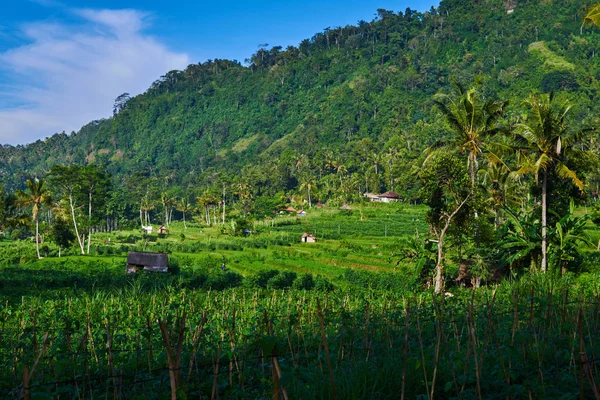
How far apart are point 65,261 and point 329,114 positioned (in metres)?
107

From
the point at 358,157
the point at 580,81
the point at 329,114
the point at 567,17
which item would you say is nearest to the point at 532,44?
the point at 567,17

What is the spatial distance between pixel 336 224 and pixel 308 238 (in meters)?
8.26

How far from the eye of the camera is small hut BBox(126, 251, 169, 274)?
89.0ft

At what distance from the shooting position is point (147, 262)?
27.3m

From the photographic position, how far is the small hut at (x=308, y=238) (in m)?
45.0

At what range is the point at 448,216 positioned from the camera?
56.1 ft

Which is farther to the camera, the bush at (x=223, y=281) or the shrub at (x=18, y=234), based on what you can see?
the shrub at (x=18, y=234)

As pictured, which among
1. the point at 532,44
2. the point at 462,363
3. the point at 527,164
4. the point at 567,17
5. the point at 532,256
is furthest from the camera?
the point at 567,17

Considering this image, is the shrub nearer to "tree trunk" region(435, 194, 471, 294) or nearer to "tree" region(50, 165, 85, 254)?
"tree" region(50, 165, 85, 254)

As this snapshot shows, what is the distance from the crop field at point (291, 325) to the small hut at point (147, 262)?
0.83 metres

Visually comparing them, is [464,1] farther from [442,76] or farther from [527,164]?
[527,164]

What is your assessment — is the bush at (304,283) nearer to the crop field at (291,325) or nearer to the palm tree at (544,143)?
the crop field at (291,325)

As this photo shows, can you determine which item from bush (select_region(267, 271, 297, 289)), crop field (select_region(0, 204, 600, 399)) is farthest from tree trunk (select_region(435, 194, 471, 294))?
bush (select_region(267, 271, 297, 289))

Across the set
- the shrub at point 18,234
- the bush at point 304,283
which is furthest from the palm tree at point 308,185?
the bush at point 304,283
